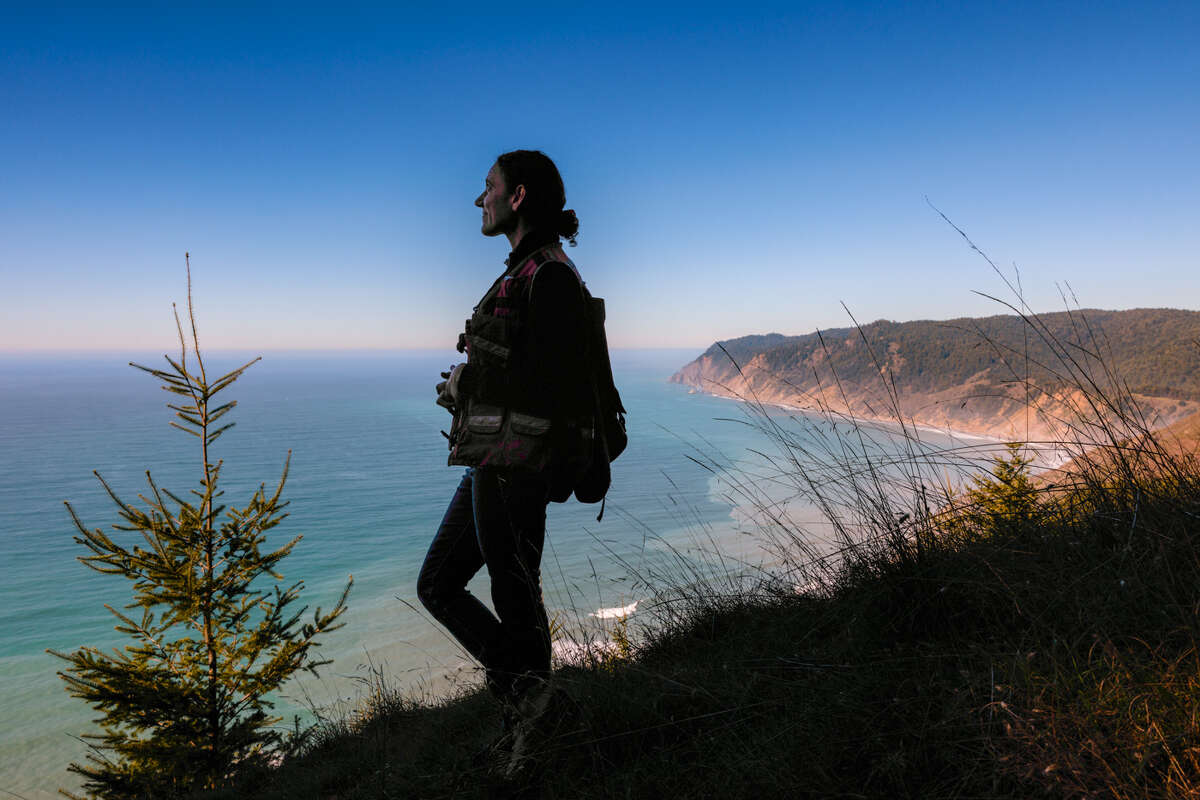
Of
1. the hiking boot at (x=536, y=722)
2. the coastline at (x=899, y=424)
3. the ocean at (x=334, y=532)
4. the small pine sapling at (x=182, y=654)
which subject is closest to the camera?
the hiking boot at (x=536, y=722)

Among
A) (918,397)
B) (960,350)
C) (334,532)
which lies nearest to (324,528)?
(334,532)

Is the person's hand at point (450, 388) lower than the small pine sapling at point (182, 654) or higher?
higher

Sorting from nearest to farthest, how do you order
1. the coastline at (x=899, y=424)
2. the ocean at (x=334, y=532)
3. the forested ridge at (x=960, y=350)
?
the coastline at (x=899, y=424) → the ocean at (x=334, y=532) → the forested ridge at (x=960, y=350)

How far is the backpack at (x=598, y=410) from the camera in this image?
210cm

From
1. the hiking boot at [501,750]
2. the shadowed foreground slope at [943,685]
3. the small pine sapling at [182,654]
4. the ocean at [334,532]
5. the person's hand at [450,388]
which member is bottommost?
the ocean at [334,532]

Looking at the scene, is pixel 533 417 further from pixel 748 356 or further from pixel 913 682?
pixel 748 356

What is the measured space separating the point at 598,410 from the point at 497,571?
68cm

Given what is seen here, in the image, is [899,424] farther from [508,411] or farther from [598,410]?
[508,411]

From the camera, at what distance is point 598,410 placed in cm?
212

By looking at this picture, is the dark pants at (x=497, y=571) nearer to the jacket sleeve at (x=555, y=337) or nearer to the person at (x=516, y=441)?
the person at (x=516, y=441)

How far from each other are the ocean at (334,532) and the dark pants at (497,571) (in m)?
0.88

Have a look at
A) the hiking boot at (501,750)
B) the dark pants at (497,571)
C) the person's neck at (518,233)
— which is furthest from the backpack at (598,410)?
the hiking boot at (501,750)

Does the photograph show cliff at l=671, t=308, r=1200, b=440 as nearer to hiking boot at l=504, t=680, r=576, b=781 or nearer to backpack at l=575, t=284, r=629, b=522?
backpack at l=575, t=284, r=629, b=522

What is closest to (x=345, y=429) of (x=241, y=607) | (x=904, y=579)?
(x=241, y=607)
